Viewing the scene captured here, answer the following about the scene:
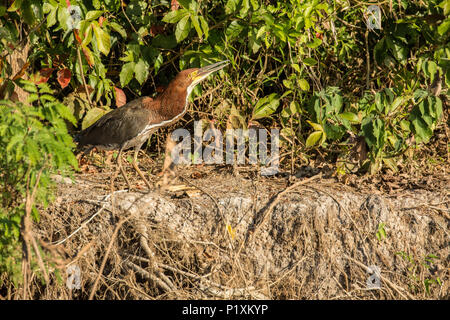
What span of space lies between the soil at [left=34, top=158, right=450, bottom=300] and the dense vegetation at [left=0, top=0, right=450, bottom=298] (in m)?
0.57

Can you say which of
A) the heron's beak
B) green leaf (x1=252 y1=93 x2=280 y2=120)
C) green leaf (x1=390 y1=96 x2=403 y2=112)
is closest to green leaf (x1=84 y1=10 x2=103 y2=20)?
the heron's beak

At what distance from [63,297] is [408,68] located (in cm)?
372

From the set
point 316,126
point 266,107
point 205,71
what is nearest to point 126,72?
point 205,71

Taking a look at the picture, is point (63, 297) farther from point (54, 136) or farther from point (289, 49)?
point (289, 49)

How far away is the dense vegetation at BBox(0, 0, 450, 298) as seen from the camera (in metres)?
4.47

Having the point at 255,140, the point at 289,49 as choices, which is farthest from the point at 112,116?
the point at 289,49

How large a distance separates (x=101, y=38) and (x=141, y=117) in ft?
2.44

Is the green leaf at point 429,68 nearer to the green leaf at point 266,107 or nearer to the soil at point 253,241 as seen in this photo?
the soil at point 253,241

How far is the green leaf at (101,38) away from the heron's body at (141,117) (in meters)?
0.60

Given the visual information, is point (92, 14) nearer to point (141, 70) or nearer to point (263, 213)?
point (141, 70)

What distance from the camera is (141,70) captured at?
197 inches

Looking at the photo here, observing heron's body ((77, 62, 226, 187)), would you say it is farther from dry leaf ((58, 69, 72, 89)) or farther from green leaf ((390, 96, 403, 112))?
green leaf ((390, 96, 403, 112))

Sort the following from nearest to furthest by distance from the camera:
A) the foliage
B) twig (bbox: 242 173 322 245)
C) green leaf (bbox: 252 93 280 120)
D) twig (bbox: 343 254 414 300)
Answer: the foliage < twig (bbox: 343 254 414 300) < twig (bbox: 242 173 322 245) < green leaf (bbox: 252 93 280 120)

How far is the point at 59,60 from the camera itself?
4984 millimetres
